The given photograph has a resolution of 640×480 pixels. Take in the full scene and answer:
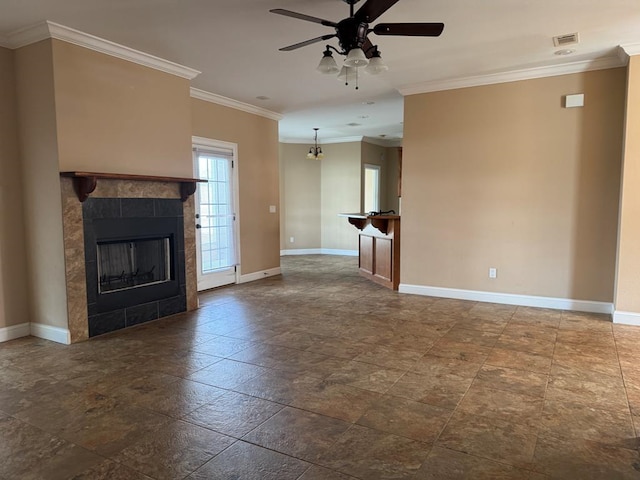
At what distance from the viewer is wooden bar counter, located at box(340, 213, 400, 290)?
19.6 ft

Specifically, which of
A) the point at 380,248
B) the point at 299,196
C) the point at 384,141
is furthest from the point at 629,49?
the point at 299,196

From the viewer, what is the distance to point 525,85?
15.9ft

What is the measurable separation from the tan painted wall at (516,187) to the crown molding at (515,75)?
0.22 ft

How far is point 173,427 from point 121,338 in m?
1.86

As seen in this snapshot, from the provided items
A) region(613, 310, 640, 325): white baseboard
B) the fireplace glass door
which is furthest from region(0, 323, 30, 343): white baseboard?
region(613, 310, 640, 325): white baseboard

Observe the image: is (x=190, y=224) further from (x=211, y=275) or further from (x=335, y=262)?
(x=335, y=262)

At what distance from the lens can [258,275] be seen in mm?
6910

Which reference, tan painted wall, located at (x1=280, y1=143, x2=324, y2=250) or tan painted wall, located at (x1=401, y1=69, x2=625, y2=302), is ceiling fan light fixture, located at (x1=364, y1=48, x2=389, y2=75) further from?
tan painted wall, located at (x1=280, y1=143, x2=324, y2=250)

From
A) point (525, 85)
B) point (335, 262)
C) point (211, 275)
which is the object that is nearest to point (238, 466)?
point (211, 275)

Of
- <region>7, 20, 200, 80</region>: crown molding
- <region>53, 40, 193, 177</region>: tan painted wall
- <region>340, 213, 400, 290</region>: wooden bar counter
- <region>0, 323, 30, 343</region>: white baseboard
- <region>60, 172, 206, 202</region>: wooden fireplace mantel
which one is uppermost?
<region>7, 20, 200, 80</region>: crown molding

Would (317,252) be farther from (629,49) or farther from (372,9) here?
(372,9)

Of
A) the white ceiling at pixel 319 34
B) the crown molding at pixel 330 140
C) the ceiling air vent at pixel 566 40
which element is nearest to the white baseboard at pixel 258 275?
the white ceiling at pixel 319 34

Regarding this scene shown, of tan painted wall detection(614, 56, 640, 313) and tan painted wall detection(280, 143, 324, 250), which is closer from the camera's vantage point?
tan painted wall detection(614, 56, 640, 313)

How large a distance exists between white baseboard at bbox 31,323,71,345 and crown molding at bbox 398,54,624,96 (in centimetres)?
470
